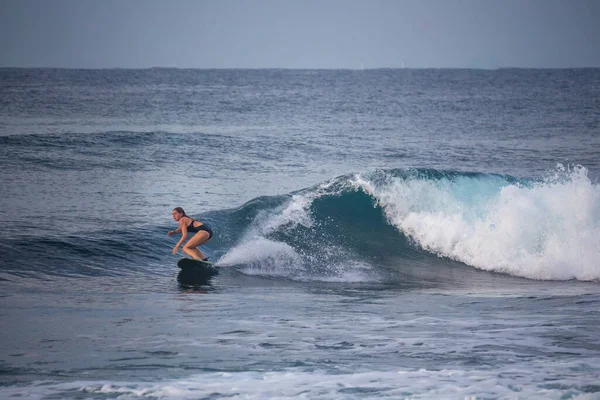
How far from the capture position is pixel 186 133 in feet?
124

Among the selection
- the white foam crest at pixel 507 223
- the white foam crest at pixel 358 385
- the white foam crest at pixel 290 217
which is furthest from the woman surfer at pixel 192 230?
the white foam crest at pixel 358 385

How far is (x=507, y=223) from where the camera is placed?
1712 cm

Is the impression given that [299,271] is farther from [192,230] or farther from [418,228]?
[418,228]

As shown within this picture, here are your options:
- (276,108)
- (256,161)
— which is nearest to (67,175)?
(256,161)

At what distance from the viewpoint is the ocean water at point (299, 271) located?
27.1 ft

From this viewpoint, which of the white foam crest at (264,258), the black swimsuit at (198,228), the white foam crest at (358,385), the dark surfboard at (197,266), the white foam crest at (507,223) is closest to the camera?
the white foam crest at (358,385)

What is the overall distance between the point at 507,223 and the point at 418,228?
211cm

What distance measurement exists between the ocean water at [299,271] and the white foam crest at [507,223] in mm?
44

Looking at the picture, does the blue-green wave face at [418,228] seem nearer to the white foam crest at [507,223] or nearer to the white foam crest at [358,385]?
the white foam crest at [507,223]

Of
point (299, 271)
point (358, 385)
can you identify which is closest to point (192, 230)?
point (299, 271)

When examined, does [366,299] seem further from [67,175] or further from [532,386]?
[67,175]

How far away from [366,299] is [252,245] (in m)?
4.22

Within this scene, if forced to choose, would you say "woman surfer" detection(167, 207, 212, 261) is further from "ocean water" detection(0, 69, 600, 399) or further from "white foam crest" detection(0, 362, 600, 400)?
"white foam crest" detection(0, 362, 600, 400)

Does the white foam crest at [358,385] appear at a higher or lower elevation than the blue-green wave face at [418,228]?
lower
